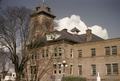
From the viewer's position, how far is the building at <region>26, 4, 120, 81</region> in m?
37.7

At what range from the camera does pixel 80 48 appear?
4584cm

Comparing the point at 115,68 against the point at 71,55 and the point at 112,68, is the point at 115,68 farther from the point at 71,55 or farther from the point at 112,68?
the point at 71,55

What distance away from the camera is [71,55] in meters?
47.2

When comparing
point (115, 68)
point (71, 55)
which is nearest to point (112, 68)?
point (115, 68)

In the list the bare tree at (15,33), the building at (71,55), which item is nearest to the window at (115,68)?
the building at (71,55)

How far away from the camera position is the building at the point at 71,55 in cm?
3769

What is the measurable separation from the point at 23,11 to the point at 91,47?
52.9ft

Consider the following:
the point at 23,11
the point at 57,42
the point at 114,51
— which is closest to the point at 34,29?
the point at 23,11

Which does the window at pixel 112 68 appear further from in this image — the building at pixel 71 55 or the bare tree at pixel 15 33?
the bare tree at pixel 15 33

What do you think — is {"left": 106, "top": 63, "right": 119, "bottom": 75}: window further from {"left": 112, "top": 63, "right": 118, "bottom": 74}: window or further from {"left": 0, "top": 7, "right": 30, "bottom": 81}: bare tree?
{"left": 0, "top": 7, "right": 30, "bottom": 81}: bare tree

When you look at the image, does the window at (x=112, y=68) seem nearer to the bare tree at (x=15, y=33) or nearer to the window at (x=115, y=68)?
the window at (x=115, y=68)

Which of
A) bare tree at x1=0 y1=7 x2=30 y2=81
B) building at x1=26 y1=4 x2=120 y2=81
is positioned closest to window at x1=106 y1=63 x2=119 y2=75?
building at x1=26 y1=4 x2=120 y2=81

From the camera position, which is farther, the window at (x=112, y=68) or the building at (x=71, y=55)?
the window at (x=112, y=68)

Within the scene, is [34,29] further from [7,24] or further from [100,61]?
[100,61]
